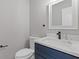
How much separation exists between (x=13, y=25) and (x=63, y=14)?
1.22m

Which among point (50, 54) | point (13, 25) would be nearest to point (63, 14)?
point (50, 54)

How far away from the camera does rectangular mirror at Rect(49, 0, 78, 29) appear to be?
5.50 feet

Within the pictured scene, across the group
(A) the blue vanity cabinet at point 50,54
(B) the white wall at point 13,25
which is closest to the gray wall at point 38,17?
(B) the white wall at point 13,25

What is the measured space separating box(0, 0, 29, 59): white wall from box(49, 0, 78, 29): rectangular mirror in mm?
777

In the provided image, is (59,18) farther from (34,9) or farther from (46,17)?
(34,9)

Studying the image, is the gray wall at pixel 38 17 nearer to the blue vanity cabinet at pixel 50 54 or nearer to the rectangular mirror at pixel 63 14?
the rectangular mirror at pixel 63 14

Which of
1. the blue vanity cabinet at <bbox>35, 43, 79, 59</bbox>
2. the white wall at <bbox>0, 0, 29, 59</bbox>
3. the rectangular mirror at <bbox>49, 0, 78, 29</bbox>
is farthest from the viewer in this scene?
the white wall at <bbox>0, 0, 29, 59</bbox>

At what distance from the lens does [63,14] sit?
191 centimetres

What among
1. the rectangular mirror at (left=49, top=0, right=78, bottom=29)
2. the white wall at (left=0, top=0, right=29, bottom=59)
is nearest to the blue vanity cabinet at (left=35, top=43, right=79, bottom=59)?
the rectangular mirror at (left=49, top=0, right=78, bottom=29)

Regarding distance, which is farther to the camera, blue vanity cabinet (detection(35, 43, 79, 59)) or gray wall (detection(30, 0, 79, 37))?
gray wall (detection(30, 0, 79, 37))

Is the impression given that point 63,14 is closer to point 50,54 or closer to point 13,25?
point 50,54

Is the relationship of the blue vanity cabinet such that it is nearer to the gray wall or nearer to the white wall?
the gray wall

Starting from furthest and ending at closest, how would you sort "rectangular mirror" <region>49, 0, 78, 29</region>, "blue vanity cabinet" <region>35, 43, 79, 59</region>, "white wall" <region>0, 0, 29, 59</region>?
"white wall" <region>0, 0, 29, 59</region>, "rectangular mirror" <region>49, 0, 78, 29</region>, "blue vanity cabinet" <region>35, 43, 79, 59</region>

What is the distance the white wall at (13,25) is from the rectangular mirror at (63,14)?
777mm
